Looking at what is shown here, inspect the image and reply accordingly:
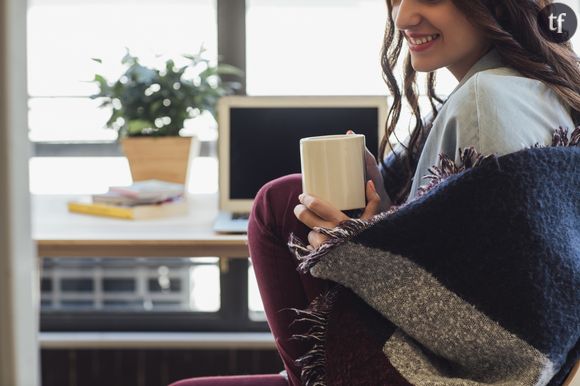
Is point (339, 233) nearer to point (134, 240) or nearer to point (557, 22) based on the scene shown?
point (557, 22)

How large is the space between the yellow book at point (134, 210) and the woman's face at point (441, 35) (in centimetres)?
97

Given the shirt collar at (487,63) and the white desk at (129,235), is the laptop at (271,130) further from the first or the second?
the shirt collar at (487,63)

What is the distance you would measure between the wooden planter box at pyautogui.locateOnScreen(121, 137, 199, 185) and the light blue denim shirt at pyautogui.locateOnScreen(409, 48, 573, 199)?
1.21 meters

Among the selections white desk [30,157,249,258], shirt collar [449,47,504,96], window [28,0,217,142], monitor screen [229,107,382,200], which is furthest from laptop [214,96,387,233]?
shirt collar [449,47,504,96]

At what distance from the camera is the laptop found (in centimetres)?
185

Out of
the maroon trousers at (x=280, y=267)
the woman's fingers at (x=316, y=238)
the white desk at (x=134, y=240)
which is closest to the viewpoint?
the woman's fingers at (x=316, y=238)

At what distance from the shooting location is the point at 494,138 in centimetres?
78

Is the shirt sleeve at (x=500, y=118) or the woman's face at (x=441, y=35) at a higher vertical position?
the woman's face at (x=441, y=35)

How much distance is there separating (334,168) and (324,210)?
5 centimetres

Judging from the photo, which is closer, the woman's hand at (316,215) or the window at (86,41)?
the woman's hand at (316,215)

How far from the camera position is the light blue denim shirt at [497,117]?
2.60ft

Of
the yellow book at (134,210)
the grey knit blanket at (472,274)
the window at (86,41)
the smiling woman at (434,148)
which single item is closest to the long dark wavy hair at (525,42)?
the smiling woman at (434,148)

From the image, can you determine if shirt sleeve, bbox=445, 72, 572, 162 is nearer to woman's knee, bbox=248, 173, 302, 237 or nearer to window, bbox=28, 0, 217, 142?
woman's knee, bbox=248, 173, 302, 237

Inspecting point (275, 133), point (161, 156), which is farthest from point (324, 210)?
point (161, 156)
